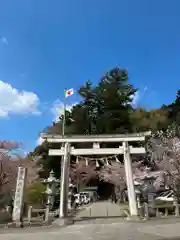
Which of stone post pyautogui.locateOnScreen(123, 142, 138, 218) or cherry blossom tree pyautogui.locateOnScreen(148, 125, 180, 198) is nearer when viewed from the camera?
stone post pyautogui.locateOnScreen(123, 142, 138, 218)

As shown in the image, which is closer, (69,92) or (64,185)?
(64,185)

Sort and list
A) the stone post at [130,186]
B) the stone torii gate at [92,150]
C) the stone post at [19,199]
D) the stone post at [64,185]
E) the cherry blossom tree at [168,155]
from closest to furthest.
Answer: the stone post at [19,199]
the stone post at [130,186]
the stone post at [64,185]
the stone torii gate at [92,150]
the cherry blossom tree at [168,155]

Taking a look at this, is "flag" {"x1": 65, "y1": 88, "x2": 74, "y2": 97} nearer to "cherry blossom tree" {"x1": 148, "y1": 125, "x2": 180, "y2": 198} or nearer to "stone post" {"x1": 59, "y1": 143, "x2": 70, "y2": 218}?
"stone post" {"x1": 59, "y1": 143, "x2": 70, "y2": 218}

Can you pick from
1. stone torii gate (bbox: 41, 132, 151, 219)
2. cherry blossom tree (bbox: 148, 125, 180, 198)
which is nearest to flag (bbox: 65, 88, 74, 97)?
stone torii gate (bbox: 41, 132, 151, 219)

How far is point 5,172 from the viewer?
22.5 metres

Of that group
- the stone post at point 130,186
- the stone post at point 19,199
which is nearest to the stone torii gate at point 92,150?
the stone post at point 130,186

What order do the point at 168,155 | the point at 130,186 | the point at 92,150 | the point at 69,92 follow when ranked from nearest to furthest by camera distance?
the point at 130,186, the point at 92,150, the point at 69,92, the point at 168,155

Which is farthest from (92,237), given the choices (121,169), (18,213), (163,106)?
(163,106)

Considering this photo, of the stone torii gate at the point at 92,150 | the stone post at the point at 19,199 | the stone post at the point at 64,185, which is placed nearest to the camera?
the stone post at the point at 19,199

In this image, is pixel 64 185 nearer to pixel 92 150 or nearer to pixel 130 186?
pixel 92 150

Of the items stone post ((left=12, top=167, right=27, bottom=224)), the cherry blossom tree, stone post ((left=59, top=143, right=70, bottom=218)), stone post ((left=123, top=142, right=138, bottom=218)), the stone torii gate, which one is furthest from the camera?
the cherry blossom tree

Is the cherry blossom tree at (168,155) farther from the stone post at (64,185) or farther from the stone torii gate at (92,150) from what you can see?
the stone post at (64,185)

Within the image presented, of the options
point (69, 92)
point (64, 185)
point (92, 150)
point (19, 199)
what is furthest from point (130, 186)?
point (69, 92)

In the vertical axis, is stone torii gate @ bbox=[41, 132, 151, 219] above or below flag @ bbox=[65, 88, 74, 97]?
below
